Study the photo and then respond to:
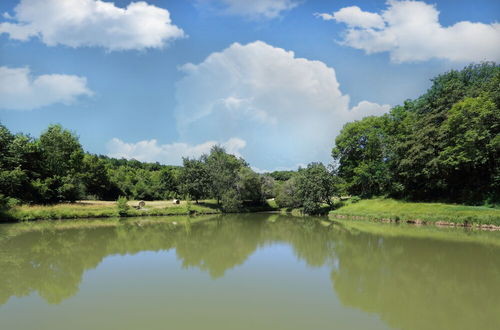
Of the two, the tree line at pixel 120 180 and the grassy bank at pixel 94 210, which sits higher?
the tree line at pixel 120 180

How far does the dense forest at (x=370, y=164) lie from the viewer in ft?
102

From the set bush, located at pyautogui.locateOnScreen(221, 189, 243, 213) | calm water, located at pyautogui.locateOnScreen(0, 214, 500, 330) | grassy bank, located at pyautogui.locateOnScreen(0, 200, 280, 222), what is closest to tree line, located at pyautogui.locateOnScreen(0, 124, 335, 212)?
bush, located at pyautogui.locateOnScreen(221, 189, 243, 213)

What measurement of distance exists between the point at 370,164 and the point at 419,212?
1104cm

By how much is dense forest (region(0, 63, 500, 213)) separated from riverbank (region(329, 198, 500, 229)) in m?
2.72

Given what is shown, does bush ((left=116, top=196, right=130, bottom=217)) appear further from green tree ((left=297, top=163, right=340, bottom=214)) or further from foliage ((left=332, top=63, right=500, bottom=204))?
foliage ((left=332, top=63, right=500, bottom=204))

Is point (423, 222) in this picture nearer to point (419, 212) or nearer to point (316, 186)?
point (419, 212)

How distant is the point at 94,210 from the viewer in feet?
125

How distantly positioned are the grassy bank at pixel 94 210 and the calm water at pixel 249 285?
14662 millimetres

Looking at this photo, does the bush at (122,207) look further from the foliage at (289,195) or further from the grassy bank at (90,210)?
the foliage at (289,195)

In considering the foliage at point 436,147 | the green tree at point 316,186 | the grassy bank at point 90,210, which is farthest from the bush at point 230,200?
the foliage at point 436,147


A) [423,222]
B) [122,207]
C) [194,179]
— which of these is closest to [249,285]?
[423,222]

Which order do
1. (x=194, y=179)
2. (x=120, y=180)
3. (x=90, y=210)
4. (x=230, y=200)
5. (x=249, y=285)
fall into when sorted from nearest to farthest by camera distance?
1. (x=249, y=285)
2. (x=90, y=210)
3. (x=230, y=200)
4. (x=194, y=179)
5. (x=120, y=180)

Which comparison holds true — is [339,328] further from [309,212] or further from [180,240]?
[309,212]

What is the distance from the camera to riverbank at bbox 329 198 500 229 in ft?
87.0
